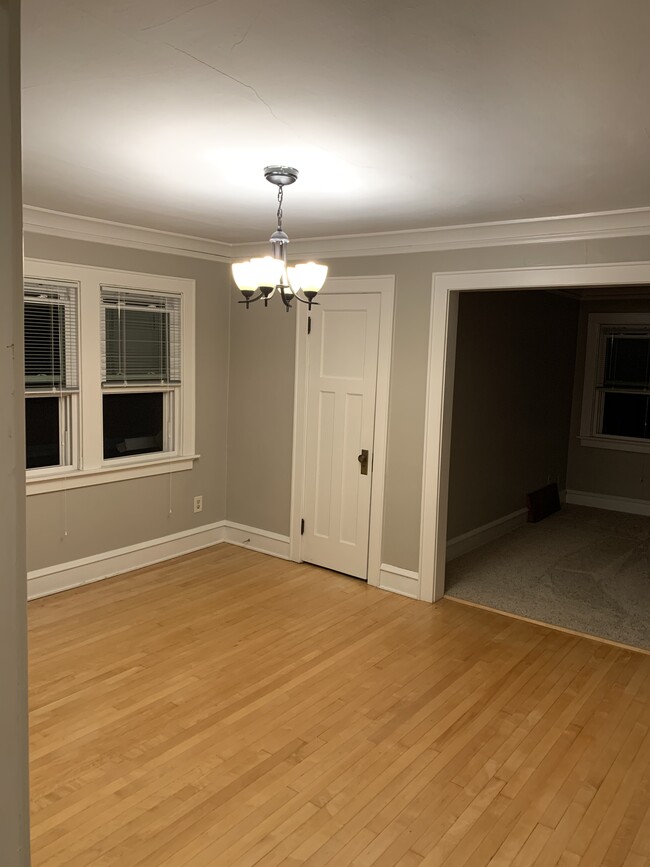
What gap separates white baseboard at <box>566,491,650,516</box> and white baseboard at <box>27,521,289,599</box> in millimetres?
3938

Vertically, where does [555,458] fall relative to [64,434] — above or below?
below

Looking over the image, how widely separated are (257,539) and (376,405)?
165cm

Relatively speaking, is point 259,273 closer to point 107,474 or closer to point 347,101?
point 347,101

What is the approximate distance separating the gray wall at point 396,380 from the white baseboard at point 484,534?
1.00 meters

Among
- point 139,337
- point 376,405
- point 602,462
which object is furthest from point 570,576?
point 139,337

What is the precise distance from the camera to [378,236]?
4637mm

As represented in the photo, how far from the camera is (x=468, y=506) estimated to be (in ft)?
19.1

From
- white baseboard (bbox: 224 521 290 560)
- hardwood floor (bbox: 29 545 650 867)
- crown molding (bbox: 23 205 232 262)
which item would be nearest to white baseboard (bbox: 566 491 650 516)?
hardwood floor (bbox: 29 545 650 867)

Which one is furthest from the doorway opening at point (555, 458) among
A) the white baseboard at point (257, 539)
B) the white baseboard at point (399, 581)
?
the white baseboard at point (257, 539)

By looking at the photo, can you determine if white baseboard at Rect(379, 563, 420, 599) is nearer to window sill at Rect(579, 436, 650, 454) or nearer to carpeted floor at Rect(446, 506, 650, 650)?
carpeted floor at Rect(446, 506, 650, 650)

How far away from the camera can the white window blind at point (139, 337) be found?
15.8ft

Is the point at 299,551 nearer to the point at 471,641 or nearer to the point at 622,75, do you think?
the point at 471,641

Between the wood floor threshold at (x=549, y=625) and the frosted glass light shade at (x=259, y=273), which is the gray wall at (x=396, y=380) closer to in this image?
the wood floor threshold at (x=549, y=625)

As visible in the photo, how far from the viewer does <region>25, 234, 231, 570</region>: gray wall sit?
449cm
